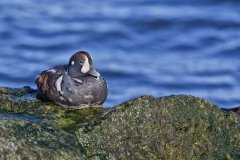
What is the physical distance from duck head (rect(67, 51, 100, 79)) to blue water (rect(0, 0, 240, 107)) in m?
5.35

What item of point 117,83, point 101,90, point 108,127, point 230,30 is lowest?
point 108,127

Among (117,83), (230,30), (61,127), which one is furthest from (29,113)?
(230,30)

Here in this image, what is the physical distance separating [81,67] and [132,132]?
1.49 meters

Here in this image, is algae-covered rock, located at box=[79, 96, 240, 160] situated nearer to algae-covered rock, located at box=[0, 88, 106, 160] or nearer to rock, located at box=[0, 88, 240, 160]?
rock, located at box=[0, 88, 240, 160]

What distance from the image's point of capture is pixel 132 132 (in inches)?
266

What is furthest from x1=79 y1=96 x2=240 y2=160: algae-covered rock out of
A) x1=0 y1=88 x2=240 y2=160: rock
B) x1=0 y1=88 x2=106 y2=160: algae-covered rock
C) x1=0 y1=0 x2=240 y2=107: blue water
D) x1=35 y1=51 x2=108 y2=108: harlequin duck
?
x1=0 y1=0 x2=240 y2=107: blue water

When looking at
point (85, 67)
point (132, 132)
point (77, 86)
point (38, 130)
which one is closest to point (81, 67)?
point (85, 67)

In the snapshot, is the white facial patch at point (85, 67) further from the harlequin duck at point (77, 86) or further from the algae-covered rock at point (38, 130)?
the algae-covered rock at point (38, 130)

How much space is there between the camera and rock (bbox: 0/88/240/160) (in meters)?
6.41

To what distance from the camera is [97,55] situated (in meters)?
16.2

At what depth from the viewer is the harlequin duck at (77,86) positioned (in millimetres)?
7879

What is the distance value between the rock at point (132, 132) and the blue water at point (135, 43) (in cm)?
638

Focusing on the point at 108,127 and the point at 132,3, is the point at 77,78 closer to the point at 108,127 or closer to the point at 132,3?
the point at 108,127

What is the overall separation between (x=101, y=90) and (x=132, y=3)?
1162 cm
